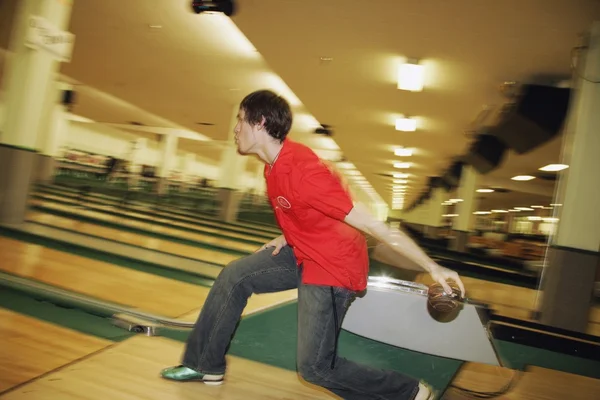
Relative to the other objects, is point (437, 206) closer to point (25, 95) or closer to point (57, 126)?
point (57, 126)

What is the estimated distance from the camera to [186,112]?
14430 mm

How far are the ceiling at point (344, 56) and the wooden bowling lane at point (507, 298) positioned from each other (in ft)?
9.25

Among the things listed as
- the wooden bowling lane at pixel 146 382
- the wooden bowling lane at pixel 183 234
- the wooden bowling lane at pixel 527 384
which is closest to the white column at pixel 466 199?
the wooden bowling lane at pixel 183 234

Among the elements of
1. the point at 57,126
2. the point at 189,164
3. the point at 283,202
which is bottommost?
the point at 283,202

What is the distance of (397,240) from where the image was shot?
1.61 m

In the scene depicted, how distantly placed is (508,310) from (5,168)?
19.5 feet

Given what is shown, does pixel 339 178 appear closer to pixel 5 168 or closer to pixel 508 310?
pixel 508 310

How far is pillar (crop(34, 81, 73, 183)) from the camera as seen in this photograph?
20.0 ft

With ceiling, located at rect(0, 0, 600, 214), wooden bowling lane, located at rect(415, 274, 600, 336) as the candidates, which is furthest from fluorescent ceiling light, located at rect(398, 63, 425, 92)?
wooden bowling lane, located at rect(415, 274, 600, 336)

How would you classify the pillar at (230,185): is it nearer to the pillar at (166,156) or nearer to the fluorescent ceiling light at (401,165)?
the pillar at (166,156)

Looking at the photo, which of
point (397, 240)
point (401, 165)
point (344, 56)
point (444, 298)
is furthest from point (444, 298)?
point (401, 165)

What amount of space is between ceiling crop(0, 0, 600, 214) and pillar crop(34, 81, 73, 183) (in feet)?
3.49

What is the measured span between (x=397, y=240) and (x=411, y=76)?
5649 millimetres

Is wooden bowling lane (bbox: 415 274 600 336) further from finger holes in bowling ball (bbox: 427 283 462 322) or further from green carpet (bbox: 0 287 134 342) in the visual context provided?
green carpet (bbox: 0 287 134 342)
